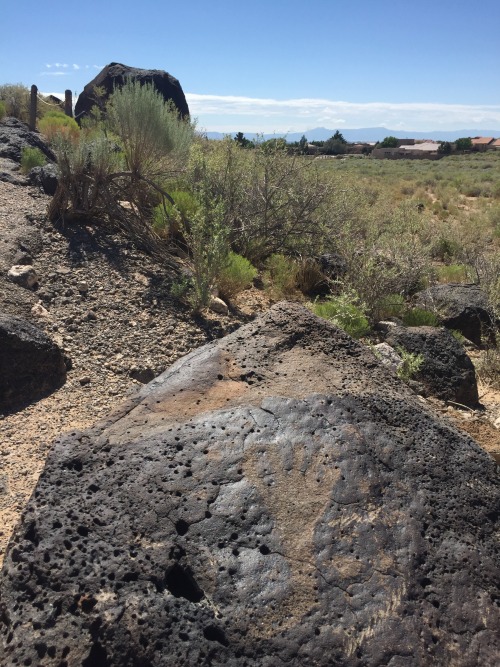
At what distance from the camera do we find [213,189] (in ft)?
27.8

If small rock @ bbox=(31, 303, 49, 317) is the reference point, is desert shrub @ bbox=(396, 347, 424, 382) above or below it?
below

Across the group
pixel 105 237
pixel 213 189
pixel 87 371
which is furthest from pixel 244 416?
pixel 213 189

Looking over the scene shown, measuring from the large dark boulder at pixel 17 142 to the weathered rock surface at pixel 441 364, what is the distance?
310 inches

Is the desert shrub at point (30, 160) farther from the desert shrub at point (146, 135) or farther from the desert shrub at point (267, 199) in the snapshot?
the desert shrub at point (267, 199)

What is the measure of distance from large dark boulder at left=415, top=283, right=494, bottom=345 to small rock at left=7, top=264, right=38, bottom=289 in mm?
4755

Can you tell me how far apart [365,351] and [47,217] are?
5.16 metres

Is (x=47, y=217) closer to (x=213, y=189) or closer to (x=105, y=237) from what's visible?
(x=105, y=237)

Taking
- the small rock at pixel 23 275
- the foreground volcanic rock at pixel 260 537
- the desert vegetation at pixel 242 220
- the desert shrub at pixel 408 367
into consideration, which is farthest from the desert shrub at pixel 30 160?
the foreground volcanic rock at pixel 260 537

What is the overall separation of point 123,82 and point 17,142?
13716 millimetres

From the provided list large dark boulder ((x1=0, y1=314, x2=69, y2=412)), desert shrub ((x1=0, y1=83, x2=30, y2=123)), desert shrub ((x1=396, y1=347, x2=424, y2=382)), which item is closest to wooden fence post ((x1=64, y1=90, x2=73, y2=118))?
desert shrub ((x1=0, y1=83, x2=30, y2=123))

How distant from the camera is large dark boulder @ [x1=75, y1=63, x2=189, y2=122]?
23688 mm

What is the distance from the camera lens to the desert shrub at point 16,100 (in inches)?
856

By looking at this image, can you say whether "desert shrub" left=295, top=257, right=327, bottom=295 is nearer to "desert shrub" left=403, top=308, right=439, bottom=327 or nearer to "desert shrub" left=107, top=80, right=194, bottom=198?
"desert shrub" left=403, top=308, right=439, bottom=327

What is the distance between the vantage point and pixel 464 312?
7.66 metres
